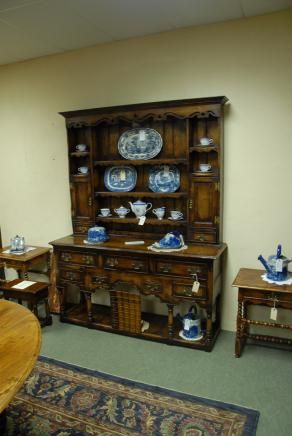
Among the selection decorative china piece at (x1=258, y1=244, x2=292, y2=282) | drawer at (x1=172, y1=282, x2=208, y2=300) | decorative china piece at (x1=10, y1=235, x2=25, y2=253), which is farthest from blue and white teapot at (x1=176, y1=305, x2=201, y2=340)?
decorative china piece at (x1=10, y1=235, x2=25, y2=253)

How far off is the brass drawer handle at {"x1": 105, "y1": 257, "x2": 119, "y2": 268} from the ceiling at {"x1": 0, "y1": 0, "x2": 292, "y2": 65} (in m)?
2.00

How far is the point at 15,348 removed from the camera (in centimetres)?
147

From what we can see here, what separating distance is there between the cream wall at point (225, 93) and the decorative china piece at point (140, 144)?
328 millimetres

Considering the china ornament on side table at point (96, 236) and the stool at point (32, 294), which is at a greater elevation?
the china ornament on side table at point (96, 236)

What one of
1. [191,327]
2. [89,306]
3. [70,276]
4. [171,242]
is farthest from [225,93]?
[89,306]

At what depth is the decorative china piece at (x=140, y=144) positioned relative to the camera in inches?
119

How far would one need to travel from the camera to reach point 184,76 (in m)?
2.88

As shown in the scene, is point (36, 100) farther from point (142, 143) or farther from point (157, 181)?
point (157, 181)

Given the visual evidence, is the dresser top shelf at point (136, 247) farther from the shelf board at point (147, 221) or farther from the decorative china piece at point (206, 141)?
the decorative china piece at point (206, 141)

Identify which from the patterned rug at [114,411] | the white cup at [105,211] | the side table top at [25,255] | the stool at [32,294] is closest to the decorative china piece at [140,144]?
the white cup at [105,211]

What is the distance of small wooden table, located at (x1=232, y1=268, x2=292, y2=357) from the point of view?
241 cm

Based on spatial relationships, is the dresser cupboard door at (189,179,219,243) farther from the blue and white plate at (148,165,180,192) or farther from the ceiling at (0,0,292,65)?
the ceiling at (0,0,292,65)

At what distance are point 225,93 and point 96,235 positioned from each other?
172 centimetres

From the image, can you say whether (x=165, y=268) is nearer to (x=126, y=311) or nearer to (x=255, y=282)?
(x=126, y=311)
